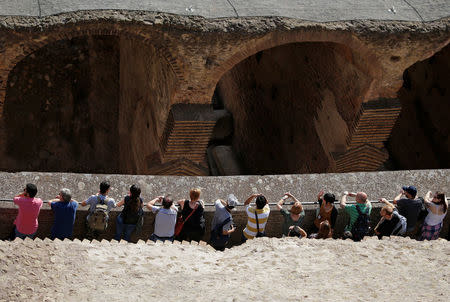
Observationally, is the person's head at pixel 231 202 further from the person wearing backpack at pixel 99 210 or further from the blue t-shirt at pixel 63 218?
the blue t-shirt at pixel 63 218

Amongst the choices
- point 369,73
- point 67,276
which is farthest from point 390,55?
point 67,276

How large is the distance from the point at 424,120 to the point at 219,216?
7827 mm

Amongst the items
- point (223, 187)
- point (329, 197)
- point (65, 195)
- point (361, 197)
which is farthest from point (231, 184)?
point (65, 195)

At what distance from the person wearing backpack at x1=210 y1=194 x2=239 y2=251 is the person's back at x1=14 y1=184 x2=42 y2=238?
1608mm

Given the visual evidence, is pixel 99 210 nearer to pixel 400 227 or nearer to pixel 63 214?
pixel 63 214

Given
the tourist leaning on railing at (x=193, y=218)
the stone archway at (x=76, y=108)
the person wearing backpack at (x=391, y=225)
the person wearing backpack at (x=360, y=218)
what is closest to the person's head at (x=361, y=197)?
the person wearing backpack at (x=360, y=218)

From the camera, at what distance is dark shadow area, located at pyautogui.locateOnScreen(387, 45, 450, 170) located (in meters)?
14.2

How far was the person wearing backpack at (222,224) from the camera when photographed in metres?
7.73

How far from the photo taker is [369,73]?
1112 centimetres

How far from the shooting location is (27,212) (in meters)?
7.41

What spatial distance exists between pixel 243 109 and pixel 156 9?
4888 mm

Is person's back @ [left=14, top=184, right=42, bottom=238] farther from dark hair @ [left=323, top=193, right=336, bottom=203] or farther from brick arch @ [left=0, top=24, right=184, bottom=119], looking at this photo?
brick arch @ [left=0, top=24, right=184, bottom=119]

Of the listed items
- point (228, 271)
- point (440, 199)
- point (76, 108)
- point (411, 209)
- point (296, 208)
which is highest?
point (76, 108)

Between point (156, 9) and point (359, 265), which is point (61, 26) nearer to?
point (156, 9)
